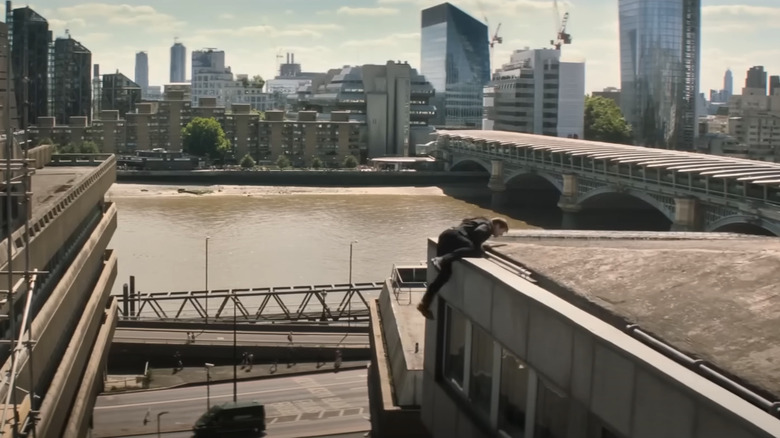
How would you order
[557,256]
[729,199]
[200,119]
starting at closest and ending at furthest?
[557,256], [729,199], [200,119]

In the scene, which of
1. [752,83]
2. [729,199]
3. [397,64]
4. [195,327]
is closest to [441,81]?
[397,64]

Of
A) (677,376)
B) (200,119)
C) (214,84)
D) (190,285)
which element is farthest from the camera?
(214,84)

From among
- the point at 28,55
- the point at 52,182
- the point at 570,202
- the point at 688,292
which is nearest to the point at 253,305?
the point at 28,55

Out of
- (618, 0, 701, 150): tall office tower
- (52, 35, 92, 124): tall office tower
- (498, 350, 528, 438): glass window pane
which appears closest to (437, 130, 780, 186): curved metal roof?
(498, 350, 528, 438): glass window pane

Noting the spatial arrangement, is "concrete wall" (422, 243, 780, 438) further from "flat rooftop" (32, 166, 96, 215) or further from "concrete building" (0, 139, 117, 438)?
"flat rooftop" (32, 166, 96, 215)

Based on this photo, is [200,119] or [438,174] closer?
[438,174]

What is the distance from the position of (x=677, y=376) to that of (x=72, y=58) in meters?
46.1

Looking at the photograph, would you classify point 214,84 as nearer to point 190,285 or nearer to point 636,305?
point 190,285

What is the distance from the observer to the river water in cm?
1884

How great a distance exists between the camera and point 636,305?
2.80 meters

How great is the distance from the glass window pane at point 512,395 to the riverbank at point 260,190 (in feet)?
103

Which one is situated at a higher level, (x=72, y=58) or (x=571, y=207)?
(x=72, y=58)

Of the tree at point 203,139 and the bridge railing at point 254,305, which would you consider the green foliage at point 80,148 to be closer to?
the tree at point 203,139

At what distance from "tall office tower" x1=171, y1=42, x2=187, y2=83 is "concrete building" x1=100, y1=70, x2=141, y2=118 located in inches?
4702
